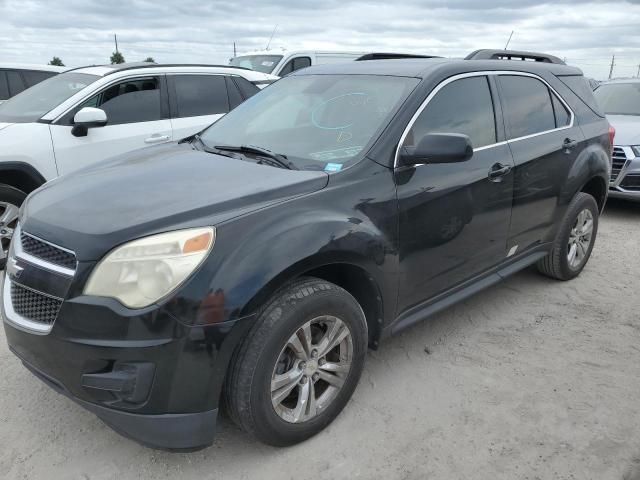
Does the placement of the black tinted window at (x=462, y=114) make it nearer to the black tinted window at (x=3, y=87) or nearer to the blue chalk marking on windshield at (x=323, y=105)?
the blue chalk marking on windshield at (x=323, y=105)

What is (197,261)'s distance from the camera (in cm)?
214

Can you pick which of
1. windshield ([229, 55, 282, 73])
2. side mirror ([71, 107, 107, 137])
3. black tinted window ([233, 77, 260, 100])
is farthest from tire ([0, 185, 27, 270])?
windshield ([229, 55, 282, 73])

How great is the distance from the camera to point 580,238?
4.62 m

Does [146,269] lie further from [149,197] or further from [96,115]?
[96,115]

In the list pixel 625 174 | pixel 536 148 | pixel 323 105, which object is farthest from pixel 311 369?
pixel 625 174

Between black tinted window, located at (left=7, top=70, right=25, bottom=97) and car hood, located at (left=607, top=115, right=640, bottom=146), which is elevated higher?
black tinted window, located at (left=7, top=70, right=25, bottom=97)

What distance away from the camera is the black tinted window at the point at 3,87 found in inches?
343

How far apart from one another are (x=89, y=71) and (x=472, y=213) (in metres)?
4.50

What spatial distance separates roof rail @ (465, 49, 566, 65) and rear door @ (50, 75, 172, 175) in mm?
3229

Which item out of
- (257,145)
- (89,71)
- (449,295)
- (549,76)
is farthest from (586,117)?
(89,71)

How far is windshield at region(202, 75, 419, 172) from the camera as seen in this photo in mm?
2941

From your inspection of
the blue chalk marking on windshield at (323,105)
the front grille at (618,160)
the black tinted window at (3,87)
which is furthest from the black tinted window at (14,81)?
the front grille at (618,160)

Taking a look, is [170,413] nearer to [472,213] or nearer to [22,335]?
[22,335]

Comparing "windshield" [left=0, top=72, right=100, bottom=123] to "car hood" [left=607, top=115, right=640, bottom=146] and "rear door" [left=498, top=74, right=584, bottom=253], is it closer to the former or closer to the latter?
"rear door" [left=498, top=74, right=584, bottom=253]
